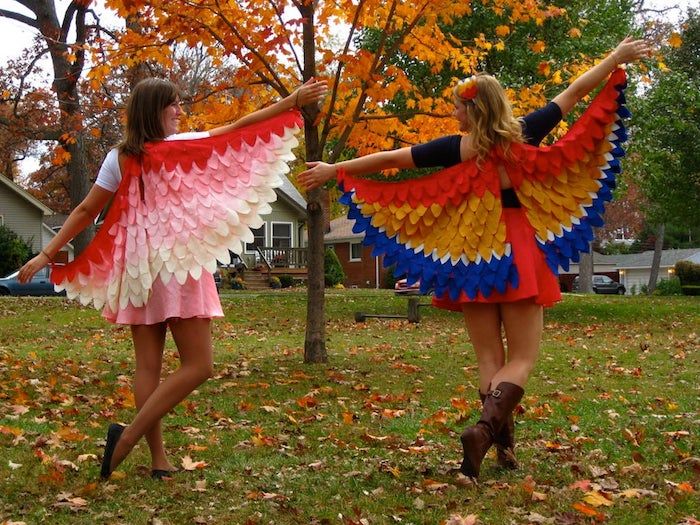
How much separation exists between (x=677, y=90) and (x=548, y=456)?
1751 centimetres

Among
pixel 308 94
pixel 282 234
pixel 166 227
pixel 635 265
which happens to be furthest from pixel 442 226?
pixel 635 265

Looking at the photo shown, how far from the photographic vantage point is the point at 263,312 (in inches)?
736

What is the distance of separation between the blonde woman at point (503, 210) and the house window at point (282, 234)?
37.7 metres

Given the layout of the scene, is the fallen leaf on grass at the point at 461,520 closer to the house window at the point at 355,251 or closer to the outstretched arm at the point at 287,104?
the outstretched arm at the point at 287,104

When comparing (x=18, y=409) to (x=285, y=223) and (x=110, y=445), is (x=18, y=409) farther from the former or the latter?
(x=285, y=223)

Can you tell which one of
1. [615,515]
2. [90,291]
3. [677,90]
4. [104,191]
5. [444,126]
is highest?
[677,90]

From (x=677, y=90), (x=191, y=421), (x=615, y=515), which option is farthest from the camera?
(x=677, y=90)

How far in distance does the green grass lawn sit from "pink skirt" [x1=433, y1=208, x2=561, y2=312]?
91cm

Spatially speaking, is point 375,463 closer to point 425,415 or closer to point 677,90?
point 425,415


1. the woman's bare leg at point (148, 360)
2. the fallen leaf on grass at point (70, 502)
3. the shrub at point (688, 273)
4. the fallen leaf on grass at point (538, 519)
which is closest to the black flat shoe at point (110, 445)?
the woman's bare leg at point (148, 360)

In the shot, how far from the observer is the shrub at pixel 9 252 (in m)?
33.2

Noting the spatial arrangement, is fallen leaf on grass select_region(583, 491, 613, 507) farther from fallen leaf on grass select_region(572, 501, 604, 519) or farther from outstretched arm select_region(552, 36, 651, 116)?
outstretched arm select_region(552, 36, 651, 116)

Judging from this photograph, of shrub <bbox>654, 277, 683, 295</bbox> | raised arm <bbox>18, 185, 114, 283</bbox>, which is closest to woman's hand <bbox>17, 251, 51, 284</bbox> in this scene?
raised arm <bbox>18, 185, 114, 283</bbox>

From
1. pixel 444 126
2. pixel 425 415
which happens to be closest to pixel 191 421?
pixel 425 415
